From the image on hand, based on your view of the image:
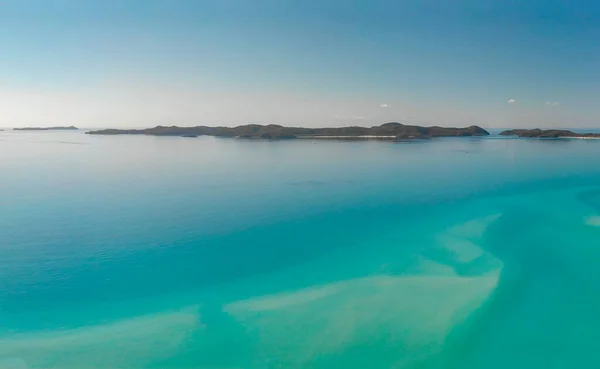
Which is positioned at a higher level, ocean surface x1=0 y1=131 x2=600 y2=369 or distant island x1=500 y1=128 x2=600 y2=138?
distant island x1=500 y1=128 x2=600 y2=138

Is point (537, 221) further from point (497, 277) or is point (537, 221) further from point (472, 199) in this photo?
point (497, 277)

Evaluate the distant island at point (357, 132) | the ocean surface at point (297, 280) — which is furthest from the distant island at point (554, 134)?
the ocean surface at point (297, 280)

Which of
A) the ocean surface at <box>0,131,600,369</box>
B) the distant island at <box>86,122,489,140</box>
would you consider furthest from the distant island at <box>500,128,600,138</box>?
the ocean surface at <box>0,131,600,369</box>

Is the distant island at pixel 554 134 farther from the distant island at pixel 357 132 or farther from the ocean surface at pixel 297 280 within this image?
the ocean surface at pixel 297 280

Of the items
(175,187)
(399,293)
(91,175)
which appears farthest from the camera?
(91,175)

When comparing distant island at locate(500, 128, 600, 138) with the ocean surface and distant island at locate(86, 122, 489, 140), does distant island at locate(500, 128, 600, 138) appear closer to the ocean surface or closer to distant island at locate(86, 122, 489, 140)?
distant island at locate(86, 122, 489, 140)

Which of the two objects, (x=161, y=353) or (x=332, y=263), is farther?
(x=332, y=263)

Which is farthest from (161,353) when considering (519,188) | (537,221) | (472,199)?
(519,188)

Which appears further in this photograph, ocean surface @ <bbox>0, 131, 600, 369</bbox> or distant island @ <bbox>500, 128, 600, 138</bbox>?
distant island @ <bbox>500, 128, 600, 138</bbox>
